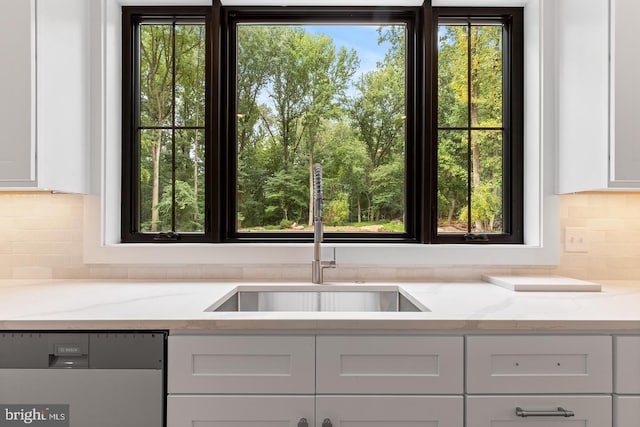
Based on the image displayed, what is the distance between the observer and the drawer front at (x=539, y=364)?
132 centimetres

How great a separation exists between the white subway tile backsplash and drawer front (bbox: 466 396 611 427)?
0.78m

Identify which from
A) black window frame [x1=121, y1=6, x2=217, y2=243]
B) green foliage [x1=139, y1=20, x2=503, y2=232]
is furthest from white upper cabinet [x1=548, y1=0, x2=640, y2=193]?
black window frame [x1=121, y1=6, x2=217, y2=243]

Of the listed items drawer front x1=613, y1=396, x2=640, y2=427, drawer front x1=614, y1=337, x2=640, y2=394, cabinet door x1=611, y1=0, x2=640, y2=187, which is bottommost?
drawer front x1=613, y1=396, x2=640, y2=427

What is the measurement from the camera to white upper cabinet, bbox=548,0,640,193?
5.39 ft

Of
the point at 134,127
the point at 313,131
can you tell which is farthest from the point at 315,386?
the point at 134,127

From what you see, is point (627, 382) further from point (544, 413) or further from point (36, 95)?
point (36, 95)

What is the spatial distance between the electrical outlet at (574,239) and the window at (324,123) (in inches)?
9.1

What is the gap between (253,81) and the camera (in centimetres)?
219

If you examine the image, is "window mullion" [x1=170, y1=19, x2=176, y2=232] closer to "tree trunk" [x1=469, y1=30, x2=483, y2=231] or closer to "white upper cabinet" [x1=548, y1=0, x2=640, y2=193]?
"tree trunk" [x1=469, y1=30, x2=483, y2=231]

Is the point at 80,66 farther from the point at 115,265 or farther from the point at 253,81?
the point at 115,265

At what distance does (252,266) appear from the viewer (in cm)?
206

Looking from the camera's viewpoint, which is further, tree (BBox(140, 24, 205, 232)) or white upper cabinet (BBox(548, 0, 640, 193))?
tree (BBox(140, 24, 205, 232))

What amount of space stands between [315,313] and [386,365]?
0.27 meters

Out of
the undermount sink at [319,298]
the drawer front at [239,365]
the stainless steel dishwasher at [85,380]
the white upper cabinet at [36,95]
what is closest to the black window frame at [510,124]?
the undermount sink at [319,298]
